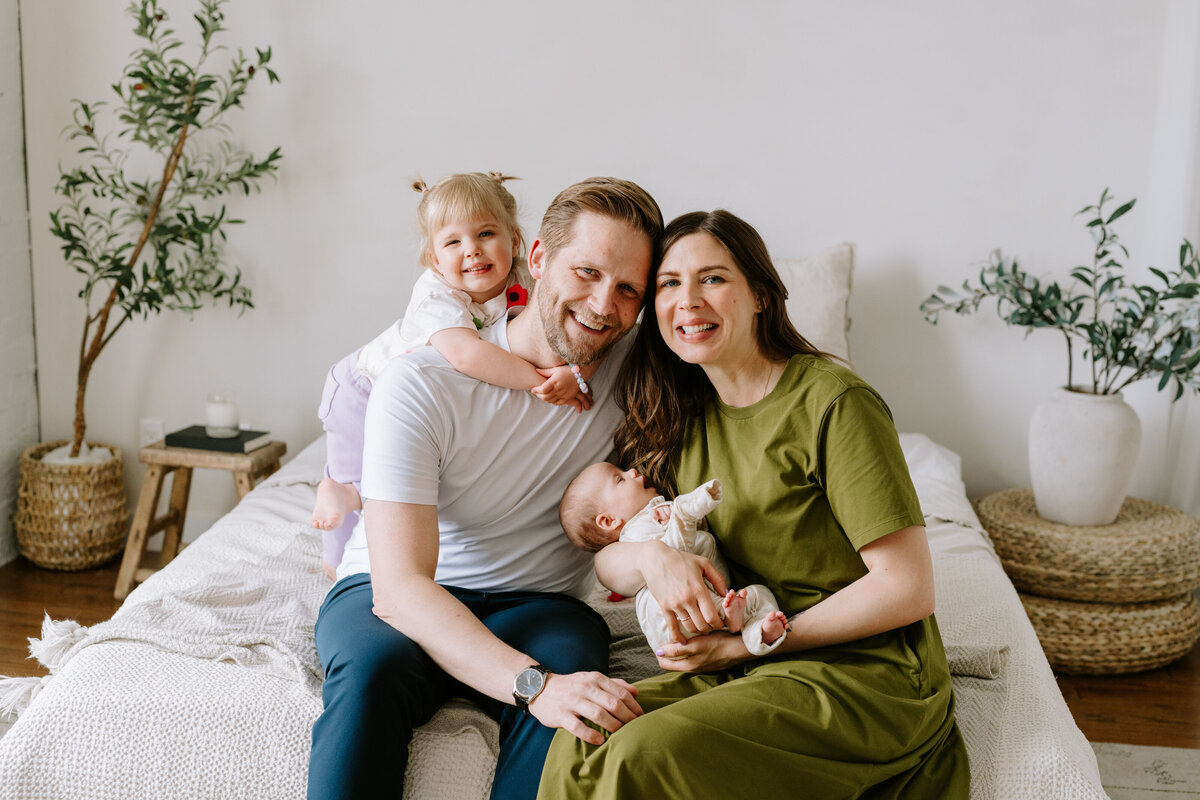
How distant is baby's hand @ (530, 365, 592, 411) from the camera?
5.37 ft

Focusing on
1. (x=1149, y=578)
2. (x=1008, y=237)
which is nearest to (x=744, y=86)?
(x=1008, y=237)

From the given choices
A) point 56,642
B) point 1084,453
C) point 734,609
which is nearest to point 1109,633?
point 1084,453

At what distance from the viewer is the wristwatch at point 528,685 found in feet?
4.52

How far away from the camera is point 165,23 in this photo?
3158mm

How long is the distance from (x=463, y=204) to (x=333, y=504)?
639 mm

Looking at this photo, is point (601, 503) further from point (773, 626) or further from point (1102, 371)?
point (1102, 371)

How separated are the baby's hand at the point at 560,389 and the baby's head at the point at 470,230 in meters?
0.39

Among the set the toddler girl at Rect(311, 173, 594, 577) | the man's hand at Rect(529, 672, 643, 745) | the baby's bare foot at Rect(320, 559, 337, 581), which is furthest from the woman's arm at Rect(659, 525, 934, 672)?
the baby's bare foot at Rect(320, 559, 337, 581)

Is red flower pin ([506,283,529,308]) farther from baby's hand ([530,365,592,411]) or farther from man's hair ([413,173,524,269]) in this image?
baby's hand ([530,365,592,411])

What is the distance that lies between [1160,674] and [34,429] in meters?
3.59

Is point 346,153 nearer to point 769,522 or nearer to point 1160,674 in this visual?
point 769,522

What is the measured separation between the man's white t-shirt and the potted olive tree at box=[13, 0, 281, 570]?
177 cm

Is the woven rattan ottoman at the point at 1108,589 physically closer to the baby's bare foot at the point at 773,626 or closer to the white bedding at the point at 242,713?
the white bedding at the point at 242,713

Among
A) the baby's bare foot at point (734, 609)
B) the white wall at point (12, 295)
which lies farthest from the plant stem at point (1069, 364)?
the white wall at point (12, 295)
